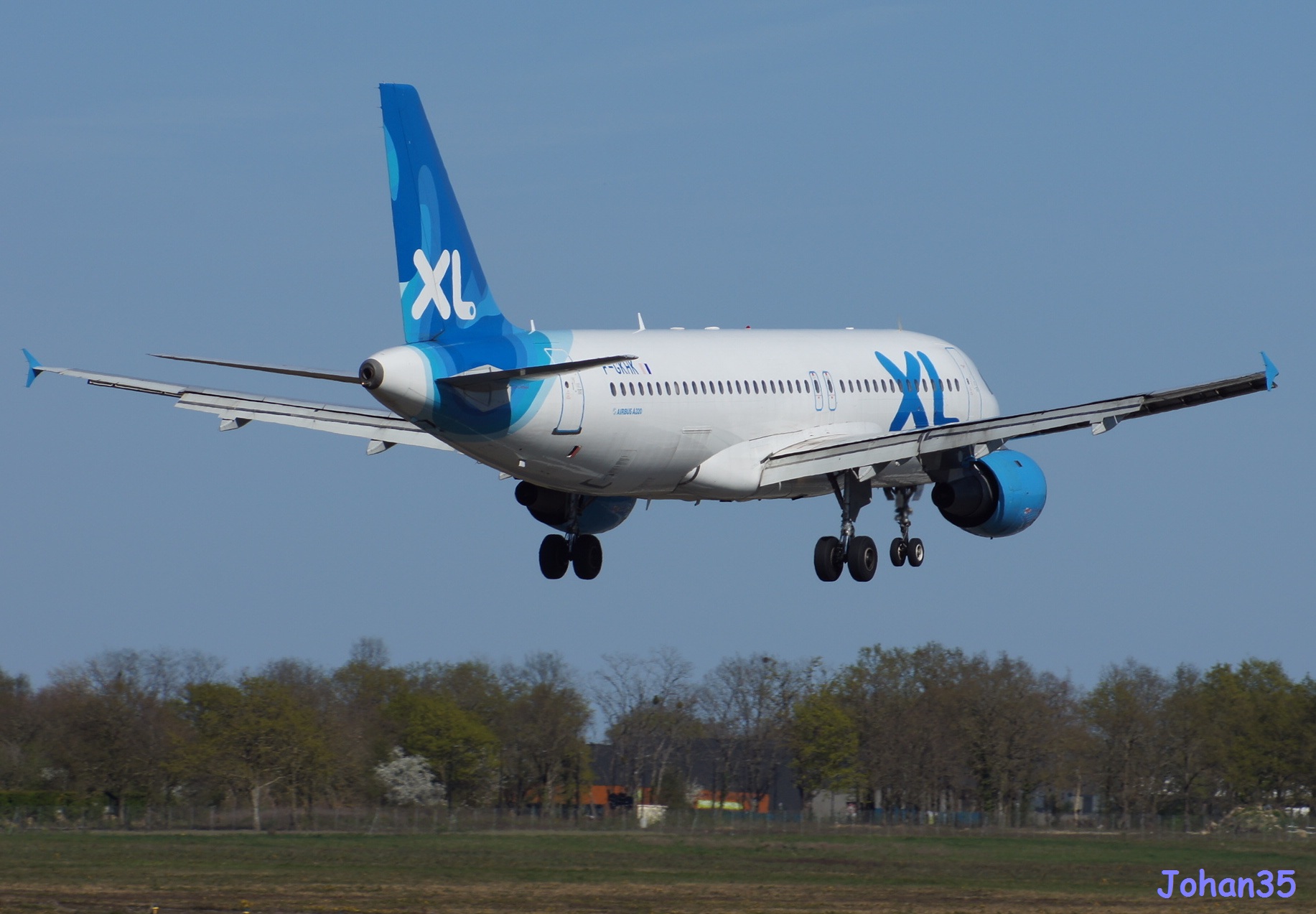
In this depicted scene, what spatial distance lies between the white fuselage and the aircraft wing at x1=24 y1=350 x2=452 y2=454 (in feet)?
17.5

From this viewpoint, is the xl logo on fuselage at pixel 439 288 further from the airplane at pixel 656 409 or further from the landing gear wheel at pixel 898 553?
the landing gear wheel at pixel 898 553

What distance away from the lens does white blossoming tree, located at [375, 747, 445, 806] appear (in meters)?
104

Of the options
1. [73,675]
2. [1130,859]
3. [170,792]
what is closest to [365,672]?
[73,675]

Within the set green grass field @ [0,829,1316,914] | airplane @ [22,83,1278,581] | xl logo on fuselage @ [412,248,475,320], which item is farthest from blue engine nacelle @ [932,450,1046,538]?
xl logo on fuselage @ [412,248,475,320]

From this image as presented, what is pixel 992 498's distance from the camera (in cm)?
4756

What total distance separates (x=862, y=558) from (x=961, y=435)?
13.4 feet

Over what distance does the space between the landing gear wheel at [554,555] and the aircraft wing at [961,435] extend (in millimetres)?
5308

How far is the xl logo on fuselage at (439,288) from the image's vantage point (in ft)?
130

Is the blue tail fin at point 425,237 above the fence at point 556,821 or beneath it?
above

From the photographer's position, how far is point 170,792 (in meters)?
103

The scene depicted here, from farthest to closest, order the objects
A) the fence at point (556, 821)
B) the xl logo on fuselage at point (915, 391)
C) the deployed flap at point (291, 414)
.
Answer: the fence at point (556, 821) → the xl logo on fuselage at point (915, 391) → the deployed flap at point (291, 414)

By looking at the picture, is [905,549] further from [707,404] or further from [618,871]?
[618,871]

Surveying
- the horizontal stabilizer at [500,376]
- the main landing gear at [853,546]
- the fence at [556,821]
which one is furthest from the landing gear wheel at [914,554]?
the fence at [556,821]

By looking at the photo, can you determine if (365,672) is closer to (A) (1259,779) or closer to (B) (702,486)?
(A) (1259,779)
